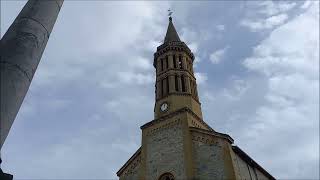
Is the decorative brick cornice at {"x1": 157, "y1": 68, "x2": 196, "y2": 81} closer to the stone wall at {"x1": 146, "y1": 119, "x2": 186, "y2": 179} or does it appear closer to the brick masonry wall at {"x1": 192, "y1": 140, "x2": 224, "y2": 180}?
the stone wall at {"x1": 146, "y1": 119, "x2": 186, "y2": 179}

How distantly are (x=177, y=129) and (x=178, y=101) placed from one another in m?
2.47

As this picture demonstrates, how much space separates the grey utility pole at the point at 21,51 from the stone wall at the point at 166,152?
1271 cm

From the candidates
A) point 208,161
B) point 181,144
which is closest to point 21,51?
point 208,161

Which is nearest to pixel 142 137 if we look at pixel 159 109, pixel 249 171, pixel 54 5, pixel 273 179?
pixel 159 109

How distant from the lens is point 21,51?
17.2 ft

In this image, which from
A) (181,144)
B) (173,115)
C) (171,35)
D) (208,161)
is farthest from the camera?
(171,35)

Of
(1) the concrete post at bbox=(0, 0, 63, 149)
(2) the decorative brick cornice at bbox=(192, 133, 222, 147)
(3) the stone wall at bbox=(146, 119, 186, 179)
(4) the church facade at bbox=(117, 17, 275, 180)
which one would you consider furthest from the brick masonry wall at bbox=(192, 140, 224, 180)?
(1) the concrete post at bbox=(0, 0, 63, 149)

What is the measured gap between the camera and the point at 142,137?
2042 cm

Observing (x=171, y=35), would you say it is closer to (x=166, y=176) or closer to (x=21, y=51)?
(x=166, y=176)

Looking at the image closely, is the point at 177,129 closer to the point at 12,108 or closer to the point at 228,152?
the point at 228,152

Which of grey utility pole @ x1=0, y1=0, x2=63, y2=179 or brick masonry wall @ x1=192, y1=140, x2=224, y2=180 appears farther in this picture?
brick masonry wall @ x1=192, y1=140, x2=224, y2=180

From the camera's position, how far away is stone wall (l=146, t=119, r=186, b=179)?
58.4 feet

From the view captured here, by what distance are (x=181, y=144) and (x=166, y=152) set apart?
904mm


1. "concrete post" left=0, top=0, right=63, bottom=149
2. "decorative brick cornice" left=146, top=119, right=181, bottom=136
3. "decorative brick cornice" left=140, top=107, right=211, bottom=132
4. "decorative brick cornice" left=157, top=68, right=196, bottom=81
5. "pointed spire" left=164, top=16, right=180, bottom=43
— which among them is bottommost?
"concrete post" left=0, top=0, right=63, bottom=149
